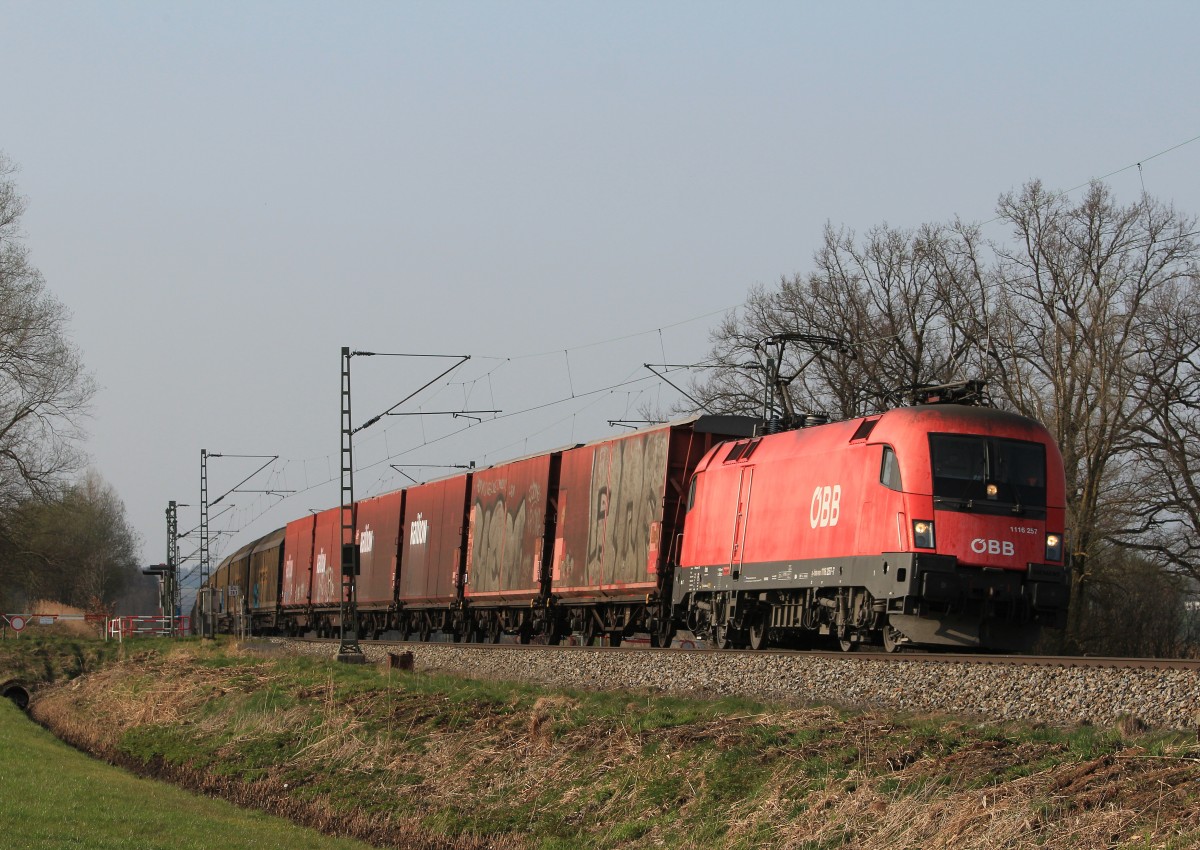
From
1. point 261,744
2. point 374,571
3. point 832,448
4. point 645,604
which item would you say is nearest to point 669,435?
point 645,604

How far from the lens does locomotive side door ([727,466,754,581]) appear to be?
21484 millimetres

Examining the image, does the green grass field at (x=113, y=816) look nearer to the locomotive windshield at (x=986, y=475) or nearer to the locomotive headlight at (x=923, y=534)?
the locomotive headlight at (x=923, y=534)

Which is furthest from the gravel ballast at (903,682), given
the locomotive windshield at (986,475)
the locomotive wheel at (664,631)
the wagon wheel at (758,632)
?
the locomotive windshield at (986,475)

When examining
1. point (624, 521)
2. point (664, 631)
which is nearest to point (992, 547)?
point (664, 631)

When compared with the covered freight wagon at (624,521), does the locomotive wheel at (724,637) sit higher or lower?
lower

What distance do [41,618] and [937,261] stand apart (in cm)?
3195

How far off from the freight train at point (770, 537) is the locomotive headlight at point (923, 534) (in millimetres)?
20

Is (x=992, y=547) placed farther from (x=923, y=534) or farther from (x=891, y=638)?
(x=891, y=638)

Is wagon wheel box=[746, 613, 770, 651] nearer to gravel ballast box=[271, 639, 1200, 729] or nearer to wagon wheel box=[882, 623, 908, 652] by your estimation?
gravel ballast box=[271, 639, 1200, 729]

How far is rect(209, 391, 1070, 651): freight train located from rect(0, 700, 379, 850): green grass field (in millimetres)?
7663

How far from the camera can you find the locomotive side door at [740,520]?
21.5 m

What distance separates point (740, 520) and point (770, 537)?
1102 mm

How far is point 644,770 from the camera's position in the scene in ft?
44.5

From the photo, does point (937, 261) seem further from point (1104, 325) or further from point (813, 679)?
point (813, 679)
